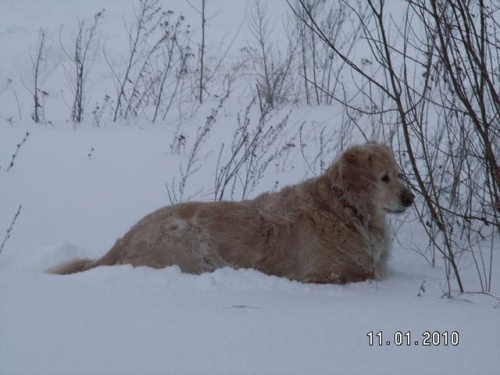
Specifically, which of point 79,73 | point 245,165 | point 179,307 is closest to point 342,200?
point 179,307

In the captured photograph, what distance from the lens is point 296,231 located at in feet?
13.6

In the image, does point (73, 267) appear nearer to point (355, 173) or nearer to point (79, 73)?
point (355, 173)

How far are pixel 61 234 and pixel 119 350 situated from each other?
273 centimetres

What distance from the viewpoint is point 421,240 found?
16.0 feet

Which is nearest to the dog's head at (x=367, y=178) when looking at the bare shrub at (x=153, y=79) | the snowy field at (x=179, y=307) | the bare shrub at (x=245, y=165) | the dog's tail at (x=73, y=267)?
the snowy field at (x=179, y=307)

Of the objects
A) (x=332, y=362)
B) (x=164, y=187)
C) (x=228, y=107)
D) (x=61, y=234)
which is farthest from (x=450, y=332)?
(x=228, y=107)

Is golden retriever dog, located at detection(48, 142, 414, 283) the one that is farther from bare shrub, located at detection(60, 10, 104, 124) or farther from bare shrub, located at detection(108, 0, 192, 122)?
bare shrub, located at detection(60, 10, 104, 124)

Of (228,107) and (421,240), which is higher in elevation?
(228,107)

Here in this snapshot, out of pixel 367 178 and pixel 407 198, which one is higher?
pixel 367 178

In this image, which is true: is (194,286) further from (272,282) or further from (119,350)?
(119,350)

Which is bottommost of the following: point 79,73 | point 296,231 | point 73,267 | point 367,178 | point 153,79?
point 73,267

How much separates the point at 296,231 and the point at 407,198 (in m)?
0.88

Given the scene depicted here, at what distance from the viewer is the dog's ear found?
4191 mm

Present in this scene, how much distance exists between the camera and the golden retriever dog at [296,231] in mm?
3957
